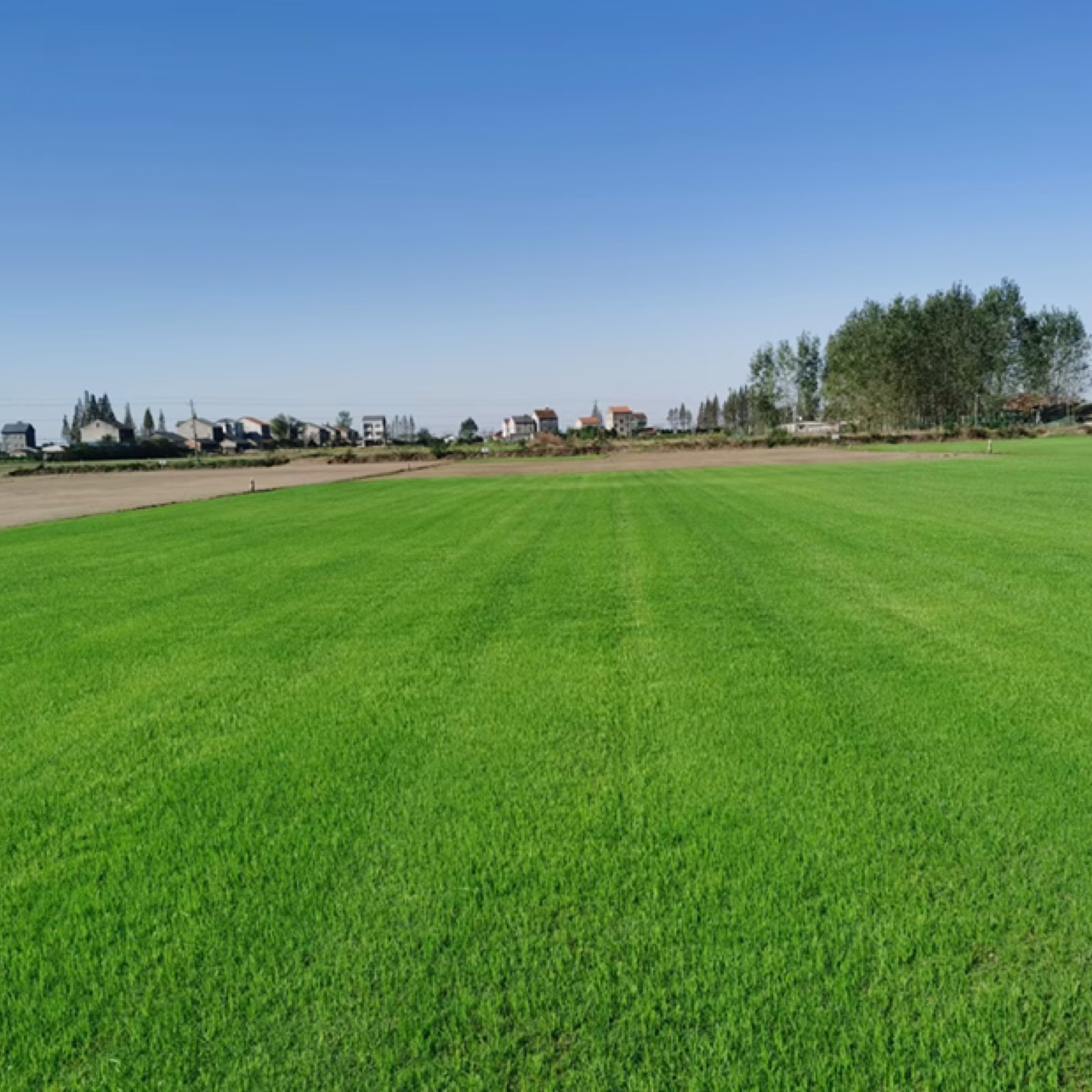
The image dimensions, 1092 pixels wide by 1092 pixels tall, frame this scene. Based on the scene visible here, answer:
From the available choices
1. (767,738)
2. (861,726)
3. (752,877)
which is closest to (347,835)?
(752,877)

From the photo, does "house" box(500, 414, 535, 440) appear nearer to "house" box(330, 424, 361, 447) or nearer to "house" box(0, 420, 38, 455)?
"house" box(330, 424, 361, 447)

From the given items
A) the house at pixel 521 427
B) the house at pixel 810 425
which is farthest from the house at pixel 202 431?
the house at pixel 810 425

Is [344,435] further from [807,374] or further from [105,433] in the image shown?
[807,374]

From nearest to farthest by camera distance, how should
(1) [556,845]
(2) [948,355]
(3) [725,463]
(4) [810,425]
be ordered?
1. (1) [556,845]
2. (3) [725,463]
3. (2) [948,355]
4. (4) [810,425]

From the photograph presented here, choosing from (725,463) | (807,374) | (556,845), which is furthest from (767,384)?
(556,845)

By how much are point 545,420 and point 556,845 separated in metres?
191

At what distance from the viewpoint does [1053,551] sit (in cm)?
1018

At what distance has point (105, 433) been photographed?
133250mm

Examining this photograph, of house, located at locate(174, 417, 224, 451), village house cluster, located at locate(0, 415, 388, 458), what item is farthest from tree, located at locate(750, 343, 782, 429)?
house, located at locate(174, 417, 224, 451)

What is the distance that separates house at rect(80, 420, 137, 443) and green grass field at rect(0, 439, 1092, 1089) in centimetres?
14890

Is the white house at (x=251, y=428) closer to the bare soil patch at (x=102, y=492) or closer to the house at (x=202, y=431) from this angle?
the house at (x=202, y=431)

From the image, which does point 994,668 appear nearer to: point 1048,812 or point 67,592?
point 1048,812

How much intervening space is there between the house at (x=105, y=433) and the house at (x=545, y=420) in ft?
307

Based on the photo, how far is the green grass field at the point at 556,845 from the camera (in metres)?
2.21
